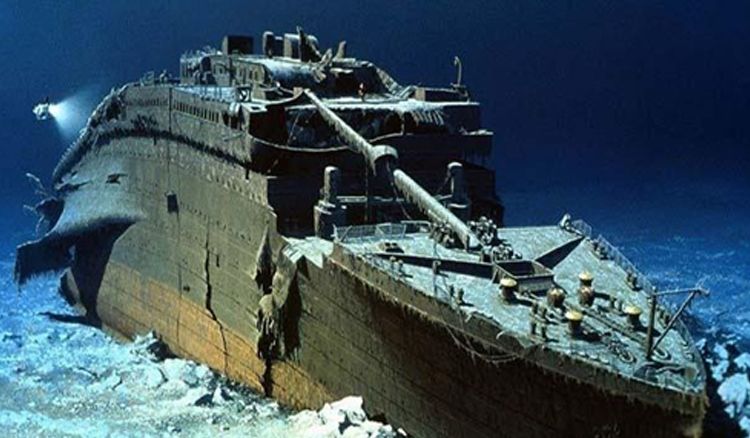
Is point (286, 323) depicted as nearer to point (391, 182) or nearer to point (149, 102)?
point (391, 182)

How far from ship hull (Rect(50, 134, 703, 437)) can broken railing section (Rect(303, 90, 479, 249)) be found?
75.6 inches

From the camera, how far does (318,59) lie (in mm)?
39250

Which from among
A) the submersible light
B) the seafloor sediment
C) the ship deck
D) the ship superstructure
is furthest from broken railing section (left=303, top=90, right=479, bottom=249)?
the submersible light

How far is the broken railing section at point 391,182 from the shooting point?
2678 cm

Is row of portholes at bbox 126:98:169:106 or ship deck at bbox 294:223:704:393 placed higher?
row of portholes at bbox 126:98:169:106

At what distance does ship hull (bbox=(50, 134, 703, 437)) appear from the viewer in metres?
19.9

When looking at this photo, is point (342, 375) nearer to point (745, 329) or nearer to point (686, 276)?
point (745, 329)

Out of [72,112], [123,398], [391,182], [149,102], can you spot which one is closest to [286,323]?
[391,182]

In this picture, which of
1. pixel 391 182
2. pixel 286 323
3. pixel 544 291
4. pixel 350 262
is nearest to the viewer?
pixel 544 291

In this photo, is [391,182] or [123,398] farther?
[123,398]

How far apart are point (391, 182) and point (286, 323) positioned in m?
5.72

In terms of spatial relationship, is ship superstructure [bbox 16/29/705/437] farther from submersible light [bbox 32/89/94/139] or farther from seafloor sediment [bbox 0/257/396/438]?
submersible light [bbox 32/89/94/139]

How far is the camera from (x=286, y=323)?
29.3 m

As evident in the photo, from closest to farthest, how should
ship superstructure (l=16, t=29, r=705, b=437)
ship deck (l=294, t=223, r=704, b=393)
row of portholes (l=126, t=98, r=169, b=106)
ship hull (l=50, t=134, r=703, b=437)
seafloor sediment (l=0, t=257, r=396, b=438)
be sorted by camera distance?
ship deck (l=294, t=223, r=704, b=393) < ship hull (l=50, t=134, r=703, b=437) < ship superstructure (l=16, t=29, r=705, b=437) < seafloor sediment (l=0, t=257, r=396, b=438) < row of portholes (l=126, t=98, r=169, b=106)
